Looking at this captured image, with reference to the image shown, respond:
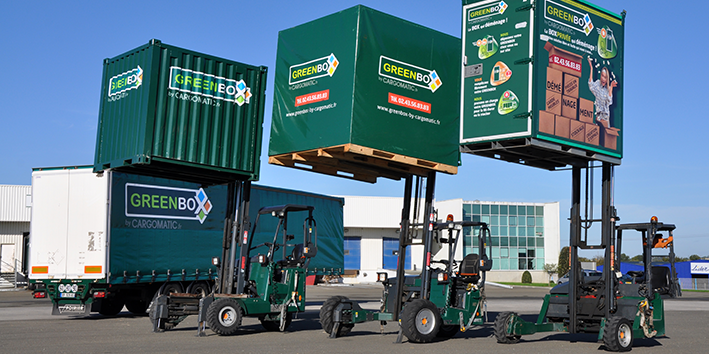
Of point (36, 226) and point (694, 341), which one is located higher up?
point (36, 226)

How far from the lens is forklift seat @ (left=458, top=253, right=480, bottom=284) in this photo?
489 inches

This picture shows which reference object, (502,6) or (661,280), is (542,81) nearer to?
(502,6)

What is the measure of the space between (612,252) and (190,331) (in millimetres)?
8186

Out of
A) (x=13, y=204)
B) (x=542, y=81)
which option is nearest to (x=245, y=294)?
(x=542, y=81)

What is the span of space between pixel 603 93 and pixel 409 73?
3433 mm

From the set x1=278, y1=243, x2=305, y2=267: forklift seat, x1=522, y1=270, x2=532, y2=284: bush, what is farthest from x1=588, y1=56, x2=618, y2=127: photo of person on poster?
x1=522, y1=270, x2=532, y2=284: bush

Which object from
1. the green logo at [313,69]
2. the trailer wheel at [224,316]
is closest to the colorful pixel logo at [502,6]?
the green logo at [313,69]

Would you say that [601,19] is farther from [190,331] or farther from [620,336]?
[190,331]

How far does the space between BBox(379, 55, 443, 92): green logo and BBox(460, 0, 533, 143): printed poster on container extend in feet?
3.19

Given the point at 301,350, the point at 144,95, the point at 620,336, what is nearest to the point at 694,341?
the point at 620,336

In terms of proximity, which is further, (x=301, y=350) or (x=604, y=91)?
(x=604, y=91)

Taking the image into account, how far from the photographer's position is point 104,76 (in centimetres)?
1440

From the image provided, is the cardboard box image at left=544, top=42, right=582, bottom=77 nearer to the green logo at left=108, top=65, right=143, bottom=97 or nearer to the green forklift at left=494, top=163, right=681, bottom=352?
the green forklift at left=494, top=163, right=681, bottom=352

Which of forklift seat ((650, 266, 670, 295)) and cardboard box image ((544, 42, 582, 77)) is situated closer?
cardboard box image ((544, 42, 582, 77))
